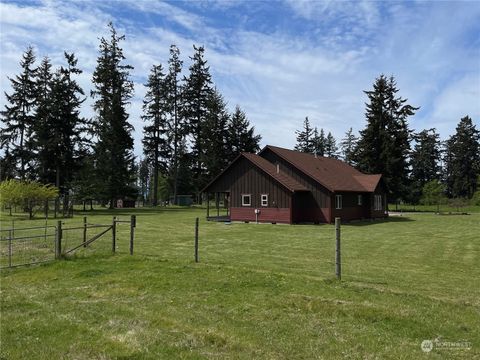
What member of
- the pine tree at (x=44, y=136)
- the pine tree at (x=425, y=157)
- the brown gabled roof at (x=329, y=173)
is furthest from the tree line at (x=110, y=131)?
the pine tree at (x=425, y=157)

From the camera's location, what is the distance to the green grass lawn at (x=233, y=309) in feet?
17.5

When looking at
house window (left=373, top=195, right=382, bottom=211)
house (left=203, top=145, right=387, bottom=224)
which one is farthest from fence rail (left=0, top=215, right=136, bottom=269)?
house window (left=373, top=195, right=382, bottom=211)

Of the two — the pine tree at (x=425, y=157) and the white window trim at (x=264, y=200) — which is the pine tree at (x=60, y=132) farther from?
the pine tree at (x=425, y=157)

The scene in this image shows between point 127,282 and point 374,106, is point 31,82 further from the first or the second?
point 127,282

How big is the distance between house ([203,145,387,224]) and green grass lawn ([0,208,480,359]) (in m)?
18.3

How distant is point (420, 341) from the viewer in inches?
214

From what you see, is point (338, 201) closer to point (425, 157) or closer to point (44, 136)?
point (44, 136)

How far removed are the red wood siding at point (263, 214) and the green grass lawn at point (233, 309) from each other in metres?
18.0

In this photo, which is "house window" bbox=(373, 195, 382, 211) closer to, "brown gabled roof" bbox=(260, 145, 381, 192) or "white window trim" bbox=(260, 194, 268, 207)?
"brown gabled roof" bbox=(260, 145, 381, 192)

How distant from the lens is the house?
3084 centimetres

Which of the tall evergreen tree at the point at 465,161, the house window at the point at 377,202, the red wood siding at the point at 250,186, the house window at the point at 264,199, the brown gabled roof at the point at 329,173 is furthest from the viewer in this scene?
the tall evergreen tree at the point at 465,161

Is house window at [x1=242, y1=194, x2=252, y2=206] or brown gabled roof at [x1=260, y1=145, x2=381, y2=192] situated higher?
brown gabled roof at [x1=260, y1=145, x2=381, y2=192]

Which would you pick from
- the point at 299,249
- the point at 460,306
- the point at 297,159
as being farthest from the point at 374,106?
the point at 460,306

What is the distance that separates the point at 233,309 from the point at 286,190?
78.7 feet
